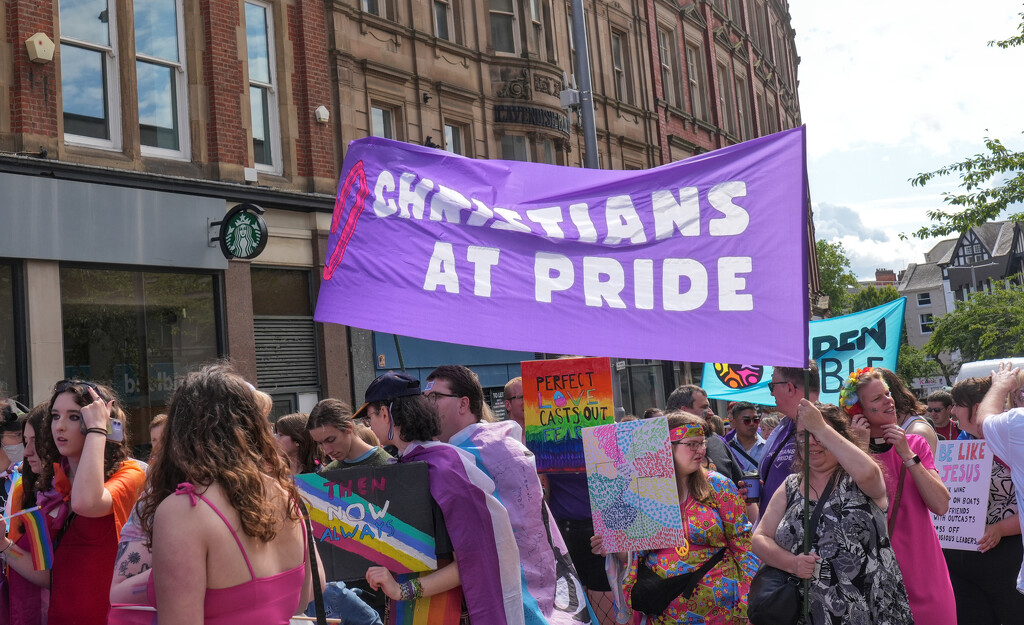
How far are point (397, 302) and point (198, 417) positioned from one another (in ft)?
7.43

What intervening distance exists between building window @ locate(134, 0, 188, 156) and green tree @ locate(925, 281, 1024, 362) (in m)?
17.1

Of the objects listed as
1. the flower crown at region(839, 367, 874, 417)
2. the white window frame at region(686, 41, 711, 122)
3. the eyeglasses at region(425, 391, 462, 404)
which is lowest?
the flower crown at region(839, 367, 874, 417)

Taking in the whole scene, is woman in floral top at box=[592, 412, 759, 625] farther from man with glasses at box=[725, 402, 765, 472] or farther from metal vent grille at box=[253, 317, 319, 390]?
metal vent grille at box=[253, 317, 319, 390]

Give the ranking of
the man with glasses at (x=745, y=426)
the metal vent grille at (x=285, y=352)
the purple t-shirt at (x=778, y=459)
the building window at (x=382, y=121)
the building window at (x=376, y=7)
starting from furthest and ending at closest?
the building window at (x=376, y=7) → the building window at (x=382, y=121) → the metal vent grille at (x=285, y=352) → the man with glasses at (x=745, y=426) → the purple t-shirt at (x=778, y=459)

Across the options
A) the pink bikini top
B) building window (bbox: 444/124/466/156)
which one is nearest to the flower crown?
the pink bikini top

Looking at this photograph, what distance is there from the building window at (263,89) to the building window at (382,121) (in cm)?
208

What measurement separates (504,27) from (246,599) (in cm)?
1895

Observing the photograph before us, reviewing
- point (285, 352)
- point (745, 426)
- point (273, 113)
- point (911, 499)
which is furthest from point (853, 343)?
point (273, 113)

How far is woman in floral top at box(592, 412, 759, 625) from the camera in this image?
16.5ft

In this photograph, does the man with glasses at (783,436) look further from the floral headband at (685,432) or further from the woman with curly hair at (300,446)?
the woman with curly hair at (300,446)

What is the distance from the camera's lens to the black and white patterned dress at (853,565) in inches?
167

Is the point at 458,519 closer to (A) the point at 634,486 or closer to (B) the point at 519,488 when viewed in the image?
(B) the point at 519,488

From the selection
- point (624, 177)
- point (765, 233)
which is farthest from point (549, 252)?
point (765, 233)

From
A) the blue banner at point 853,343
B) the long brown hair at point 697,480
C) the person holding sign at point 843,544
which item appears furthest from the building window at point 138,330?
the person holding sign at point 843,544
